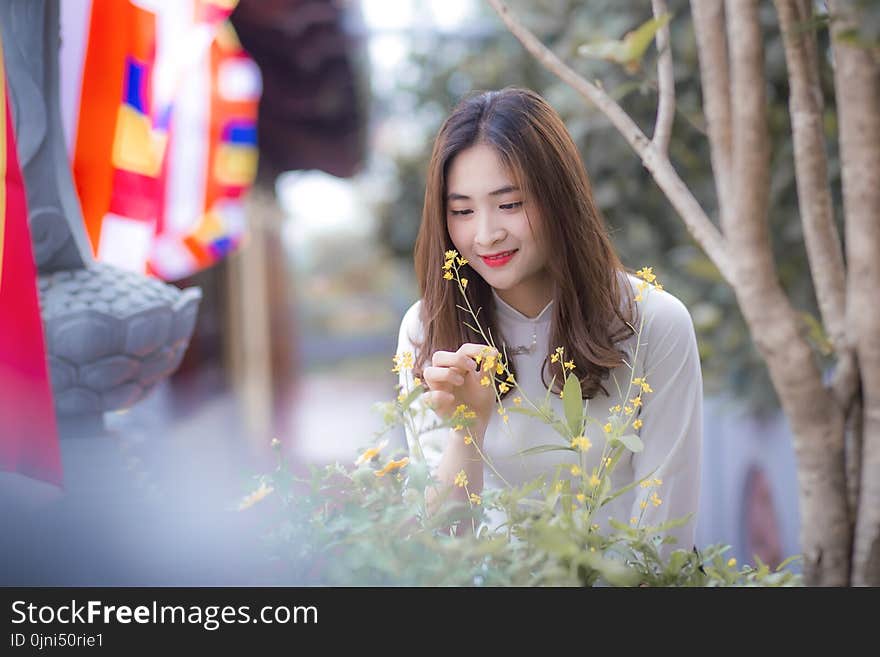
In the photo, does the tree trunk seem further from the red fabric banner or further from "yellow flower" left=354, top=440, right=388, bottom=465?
the red fabric banner

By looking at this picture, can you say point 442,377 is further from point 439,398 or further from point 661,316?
point 661,316

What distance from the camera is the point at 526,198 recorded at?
1.05 metres

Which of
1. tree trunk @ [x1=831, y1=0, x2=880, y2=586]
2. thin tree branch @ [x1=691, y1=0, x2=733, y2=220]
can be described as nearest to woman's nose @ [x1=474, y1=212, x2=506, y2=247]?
thin tree branch @ [x1=691, y1=0, x2=733, y2=220]

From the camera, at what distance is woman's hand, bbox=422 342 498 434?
93 cm

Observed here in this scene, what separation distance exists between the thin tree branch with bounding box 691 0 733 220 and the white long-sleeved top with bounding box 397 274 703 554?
0.19 meters

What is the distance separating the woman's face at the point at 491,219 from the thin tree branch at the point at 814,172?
0.28 m

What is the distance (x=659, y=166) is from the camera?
104 centimetres

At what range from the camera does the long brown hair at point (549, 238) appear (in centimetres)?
106

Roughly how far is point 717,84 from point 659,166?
4.0 inches

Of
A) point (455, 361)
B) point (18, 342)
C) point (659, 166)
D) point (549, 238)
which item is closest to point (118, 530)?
point (18, 342)

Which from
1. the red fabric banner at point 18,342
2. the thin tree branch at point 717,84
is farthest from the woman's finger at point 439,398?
the red fabric banner at point 18,342

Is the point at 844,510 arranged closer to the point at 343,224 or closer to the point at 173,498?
the point at 173,498
